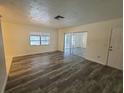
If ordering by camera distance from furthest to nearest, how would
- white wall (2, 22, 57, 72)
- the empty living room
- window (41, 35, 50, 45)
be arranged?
window (41, 35, 50, 45), white wall (2, 22, 57, 72), the empty living room

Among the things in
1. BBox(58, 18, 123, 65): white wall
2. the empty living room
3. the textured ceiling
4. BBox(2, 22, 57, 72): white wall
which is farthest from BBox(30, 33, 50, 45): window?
the textured ceiling

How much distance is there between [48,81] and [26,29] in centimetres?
461

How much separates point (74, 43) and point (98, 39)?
246 centimetres

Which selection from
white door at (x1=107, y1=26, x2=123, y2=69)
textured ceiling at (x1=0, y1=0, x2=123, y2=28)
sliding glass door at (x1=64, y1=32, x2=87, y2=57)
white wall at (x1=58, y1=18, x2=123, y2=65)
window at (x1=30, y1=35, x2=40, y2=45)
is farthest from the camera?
sliding glass door at (x1=64, y1=32, x2=87, y2=57)

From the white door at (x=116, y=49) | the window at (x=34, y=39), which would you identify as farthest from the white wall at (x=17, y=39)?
the white door at (x=116, y=49)

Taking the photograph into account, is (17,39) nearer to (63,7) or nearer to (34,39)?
(34,39)

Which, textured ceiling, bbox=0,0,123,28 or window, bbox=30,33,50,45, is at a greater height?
textured ceiling, bbox=0,0,123,28

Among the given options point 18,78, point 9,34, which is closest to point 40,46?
point 9,34

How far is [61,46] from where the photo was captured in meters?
7.78

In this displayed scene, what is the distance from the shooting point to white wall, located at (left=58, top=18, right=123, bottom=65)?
12.9ft

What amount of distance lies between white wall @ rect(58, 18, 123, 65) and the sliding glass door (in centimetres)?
111

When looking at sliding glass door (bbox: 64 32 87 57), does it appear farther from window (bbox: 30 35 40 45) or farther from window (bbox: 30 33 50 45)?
window (bbox: 30 35 40 45)

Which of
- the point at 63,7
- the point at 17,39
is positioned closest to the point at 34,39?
the point at 17,39

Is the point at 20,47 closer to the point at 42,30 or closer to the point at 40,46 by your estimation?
the point at 40,46
